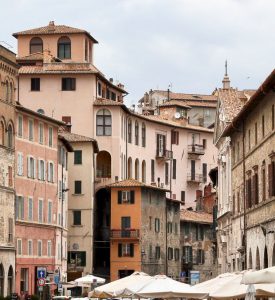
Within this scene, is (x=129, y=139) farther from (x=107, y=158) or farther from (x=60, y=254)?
(x=60, y=254)

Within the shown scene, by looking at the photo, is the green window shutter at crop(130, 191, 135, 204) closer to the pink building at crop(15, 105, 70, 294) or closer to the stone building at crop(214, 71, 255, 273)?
the pink building at crop(15, 105, 70, 294)

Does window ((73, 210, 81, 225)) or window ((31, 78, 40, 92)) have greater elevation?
window ((31, 78, 40, 92))

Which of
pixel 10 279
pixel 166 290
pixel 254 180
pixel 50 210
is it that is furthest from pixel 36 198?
pixel 166 290

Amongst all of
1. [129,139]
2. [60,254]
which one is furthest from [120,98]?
[60,254]

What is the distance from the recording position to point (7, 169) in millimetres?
85312

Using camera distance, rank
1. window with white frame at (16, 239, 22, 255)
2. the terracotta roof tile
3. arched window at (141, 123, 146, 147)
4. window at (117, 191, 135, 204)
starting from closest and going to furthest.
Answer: window with white frame at (16, 239, 22, 255) → window at (117, 191, 135, 204) → arched window at (141, 123, 146, 147) → the terracotta roof tile

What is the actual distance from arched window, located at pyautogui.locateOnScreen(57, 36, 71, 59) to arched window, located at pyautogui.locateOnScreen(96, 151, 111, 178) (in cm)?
1146

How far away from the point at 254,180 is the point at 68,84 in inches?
2574

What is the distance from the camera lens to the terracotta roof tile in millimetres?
138525

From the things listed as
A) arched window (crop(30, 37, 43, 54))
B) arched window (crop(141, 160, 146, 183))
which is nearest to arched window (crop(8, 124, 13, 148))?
arched window (crop(30, 37, 43, 54))

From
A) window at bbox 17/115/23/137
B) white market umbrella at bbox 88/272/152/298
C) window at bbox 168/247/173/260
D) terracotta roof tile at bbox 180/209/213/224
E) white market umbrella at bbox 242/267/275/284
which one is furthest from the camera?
terracotta roof tile at bbox 180/209/213/224

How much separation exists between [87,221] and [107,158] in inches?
373

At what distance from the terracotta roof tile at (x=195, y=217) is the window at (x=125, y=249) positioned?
1565 cm

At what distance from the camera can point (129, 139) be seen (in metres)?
132
